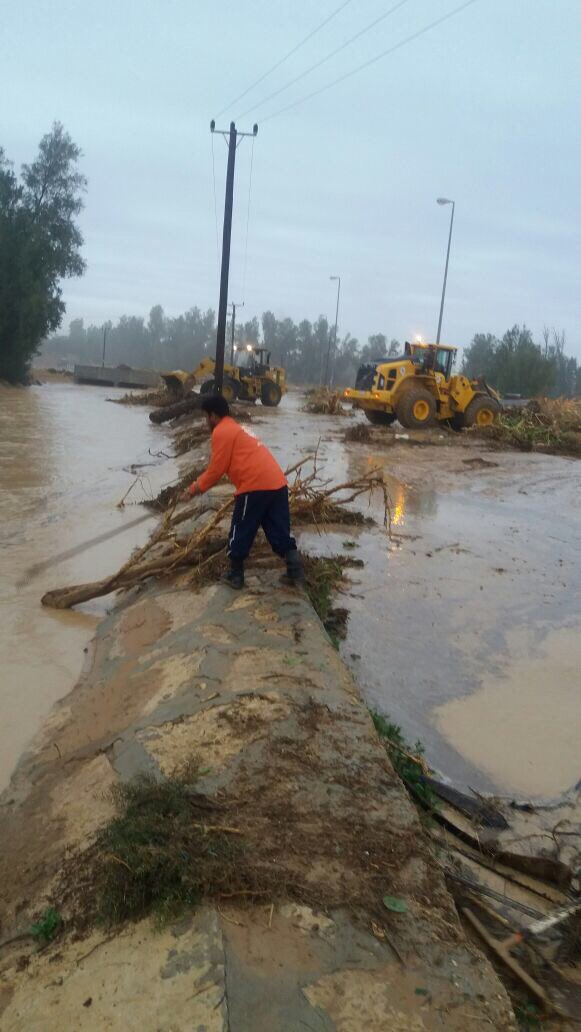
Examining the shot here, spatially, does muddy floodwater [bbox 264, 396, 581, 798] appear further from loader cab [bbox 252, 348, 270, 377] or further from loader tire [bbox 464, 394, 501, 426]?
loader cab [bbox 252, 348, 270, 377]

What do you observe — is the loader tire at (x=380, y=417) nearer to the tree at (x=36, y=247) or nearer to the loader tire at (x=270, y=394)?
the loader tire at (x=270, y=394)

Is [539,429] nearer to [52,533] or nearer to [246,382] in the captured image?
[246,382]

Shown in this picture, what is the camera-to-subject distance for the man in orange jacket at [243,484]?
548cm

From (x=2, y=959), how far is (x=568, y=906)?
2063 mm

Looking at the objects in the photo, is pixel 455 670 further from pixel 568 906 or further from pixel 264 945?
pixel 264 945

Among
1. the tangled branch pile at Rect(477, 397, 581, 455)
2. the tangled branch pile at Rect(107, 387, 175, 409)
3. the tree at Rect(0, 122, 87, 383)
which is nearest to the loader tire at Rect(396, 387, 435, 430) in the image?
the tangled branch pile at Rect(477, 397, 581, 455)

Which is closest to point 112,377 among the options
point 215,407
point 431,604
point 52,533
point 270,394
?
point 270,394

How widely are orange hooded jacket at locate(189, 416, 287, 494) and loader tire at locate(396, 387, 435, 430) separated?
15.9m

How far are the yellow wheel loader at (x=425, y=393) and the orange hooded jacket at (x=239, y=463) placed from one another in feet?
51.6

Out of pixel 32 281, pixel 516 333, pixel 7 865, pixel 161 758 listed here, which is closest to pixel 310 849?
pixel 161 758

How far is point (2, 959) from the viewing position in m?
2.36

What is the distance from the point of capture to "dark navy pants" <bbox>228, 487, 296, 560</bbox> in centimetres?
553

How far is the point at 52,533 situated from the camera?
30.3 feet

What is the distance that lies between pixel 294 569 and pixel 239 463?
91cm
